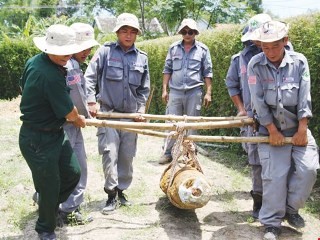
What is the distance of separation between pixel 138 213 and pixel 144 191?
0.78 m

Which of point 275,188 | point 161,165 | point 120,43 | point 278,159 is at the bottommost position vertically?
point 161,165

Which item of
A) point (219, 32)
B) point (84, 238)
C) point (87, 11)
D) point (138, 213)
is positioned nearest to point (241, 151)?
point (219, 32)

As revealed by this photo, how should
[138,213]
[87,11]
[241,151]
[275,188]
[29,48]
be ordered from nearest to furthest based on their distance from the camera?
1. [275,188]
2. [138,213]
3. [241,151]
4. [29,48]
5. [87,11]

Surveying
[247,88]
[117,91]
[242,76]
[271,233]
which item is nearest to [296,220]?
[271,233]

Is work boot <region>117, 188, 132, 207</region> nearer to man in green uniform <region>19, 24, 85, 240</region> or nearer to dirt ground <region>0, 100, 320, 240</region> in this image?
dirt ground <region>0, 100, 320, 240</region>

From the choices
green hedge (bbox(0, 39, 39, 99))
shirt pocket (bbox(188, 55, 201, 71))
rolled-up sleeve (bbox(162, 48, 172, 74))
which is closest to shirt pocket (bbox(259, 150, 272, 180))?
shirt pocket (bbox(188, 55, 201, 71))

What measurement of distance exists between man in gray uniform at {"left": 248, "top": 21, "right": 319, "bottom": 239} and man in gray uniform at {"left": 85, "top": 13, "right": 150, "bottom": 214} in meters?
1.39

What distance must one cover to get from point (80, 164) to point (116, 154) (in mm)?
482

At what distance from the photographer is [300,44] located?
5629 mm

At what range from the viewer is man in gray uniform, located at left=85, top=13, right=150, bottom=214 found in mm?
4617

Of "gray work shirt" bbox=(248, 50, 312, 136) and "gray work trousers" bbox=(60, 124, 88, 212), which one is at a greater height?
"gray work shirt" bbox=(248, 50, 312, 136)

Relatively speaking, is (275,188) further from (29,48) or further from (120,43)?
(29,48)

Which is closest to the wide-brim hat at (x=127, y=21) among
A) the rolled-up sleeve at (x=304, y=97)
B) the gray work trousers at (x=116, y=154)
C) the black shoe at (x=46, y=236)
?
the gray work trousers at (x=116, y=154)

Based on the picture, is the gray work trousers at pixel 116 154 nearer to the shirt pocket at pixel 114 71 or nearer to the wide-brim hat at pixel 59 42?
the shirt pocket at pixel 114 71
